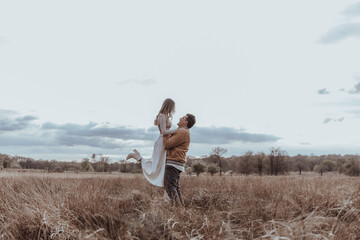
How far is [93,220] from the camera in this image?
5383mm

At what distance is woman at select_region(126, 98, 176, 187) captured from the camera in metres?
6.27

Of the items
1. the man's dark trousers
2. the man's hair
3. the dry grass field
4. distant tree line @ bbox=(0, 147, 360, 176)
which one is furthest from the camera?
distant tree line @ bbox=(0, 147, 360, 176)

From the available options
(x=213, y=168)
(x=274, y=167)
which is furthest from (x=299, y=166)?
(x=213, y=168)

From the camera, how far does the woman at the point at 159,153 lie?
627 cm

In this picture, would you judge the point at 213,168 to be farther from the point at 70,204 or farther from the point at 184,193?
the point at 70,204

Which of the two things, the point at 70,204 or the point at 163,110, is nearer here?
the point at 70,204

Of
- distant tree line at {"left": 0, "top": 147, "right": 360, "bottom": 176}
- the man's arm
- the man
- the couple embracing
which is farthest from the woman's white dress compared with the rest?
distant tree line at {"left": 0, "top": 147, "right": 360, "bottom": 176}

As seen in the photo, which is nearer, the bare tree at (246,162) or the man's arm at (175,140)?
the man's arm at (175,140)

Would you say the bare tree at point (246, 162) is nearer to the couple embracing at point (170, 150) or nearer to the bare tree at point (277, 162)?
the bare tree at point (277, 162)

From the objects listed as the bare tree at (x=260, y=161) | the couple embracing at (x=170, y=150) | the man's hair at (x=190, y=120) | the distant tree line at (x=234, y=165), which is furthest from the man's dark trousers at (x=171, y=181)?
the bare tree at (x=260, y=161)

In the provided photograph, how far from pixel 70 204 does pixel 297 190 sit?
5.55 meters

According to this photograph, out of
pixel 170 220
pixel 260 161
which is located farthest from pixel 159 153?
pixel 260 161

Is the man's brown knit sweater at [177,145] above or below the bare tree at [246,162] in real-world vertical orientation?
above

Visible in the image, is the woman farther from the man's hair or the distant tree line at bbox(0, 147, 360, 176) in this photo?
the distant tree line at bbox(0, 147, 360, 176)
